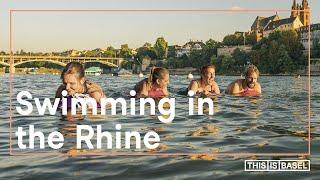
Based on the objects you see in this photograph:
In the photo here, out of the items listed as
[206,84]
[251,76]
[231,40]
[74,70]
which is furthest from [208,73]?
[231,40]

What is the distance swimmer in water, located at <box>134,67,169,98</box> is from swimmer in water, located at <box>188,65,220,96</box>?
5.59 ft

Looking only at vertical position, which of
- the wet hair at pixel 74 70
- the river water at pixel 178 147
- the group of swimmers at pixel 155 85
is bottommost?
the river water at pixel 178 147

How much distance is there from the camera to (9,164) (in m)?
5.55

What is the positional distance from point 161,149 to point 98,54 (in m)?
98.2

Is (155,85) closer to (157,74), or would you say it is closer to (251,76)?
(157,74)

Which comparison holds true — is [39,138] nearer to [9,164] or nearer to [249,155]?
[9,164]

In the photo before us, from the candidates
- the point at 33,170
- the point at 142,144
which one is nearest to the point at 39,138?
the point at 142,144

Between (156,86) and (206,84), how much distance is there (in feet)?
7.23

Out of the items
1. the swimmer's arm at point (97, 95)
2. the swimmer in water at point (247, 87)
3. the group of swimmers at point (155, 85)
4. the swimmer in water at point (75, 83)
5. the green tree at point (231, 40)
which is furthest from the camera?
the green tree at point (231, 40)

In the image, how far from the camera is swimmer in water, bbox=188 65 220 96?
1549 centimetres

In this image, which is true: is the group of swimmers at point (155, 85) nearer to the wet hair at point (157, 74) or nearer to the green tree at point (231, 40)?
the wet hair at point (157, 74)

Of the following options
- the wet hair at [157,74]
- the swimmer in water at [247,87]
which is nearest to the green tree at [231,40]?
the swimmer in water at [247,87]

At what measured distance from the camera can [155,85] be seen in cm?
1429

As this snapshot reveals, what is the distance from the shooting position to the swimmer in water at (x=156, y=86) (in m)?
14.0
